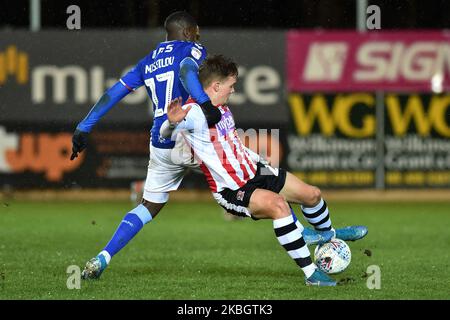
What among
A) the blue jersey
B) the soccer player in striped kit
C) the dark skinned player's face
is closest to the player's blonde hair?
the soccer player in striped kit

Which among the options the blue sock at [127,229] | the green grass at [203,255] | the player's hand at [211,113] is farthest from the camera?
the blue sock at [127,229]

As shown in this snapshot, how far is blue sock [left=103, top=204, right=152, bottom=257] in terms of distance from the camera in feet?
26.6

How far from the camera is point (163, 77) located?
829 centimetres

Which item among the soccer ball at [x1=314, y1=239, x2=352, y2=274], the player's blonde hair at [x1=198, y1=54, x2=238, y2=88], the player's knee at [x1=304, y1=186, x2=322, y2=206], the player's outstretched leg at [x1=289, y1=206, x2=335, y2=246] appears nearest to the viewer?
the player's blonde hair at [x1=198, y1=54, x2=238, y2=88]

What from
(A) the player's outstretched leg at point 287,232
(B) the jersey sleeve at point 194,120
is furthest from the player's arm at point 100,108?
(A) the player's outstretched leg at point 287,232

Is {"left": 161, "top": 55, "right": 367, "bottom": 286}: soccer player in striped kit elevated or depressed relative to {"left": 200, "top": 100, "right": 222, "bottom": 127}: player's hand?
depressed

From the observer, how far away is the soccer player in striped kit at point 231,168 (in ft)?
24.2

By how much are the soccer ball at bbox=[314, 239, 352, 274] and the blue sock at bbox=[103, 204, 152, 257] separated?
147 cm

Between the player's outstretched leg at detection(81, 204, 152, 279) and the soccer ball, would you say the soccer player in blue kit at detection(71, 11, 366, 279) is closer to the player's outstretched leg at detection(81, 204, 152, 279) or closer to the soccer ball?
the player's outstretched leg at detection(81, 204, 152, 279)

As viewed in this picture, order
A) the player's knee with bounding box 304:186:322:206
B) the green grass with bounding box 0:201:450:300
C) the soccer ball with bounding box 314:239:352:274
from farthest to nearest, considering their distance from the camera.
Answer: the player's knee with bounding box 304:186:322:206, the soccer ball with bounding box 314:239:352:274, the green grass with bounding box 0:201:450:300

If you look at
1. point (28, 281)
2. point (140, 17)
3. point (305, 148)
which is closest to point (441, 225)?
point (305, 148)

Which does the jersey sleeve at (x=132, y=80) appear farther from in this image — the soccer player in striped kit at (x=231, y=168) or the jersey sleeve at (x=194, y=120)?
the jersey sleeve at (x=194, y=120)

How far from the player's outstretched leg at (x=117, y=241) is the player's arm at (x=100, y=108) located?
2.28 ft

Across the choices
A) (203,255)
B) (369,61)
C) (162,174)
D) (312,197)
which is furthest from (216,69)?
(369,61)
